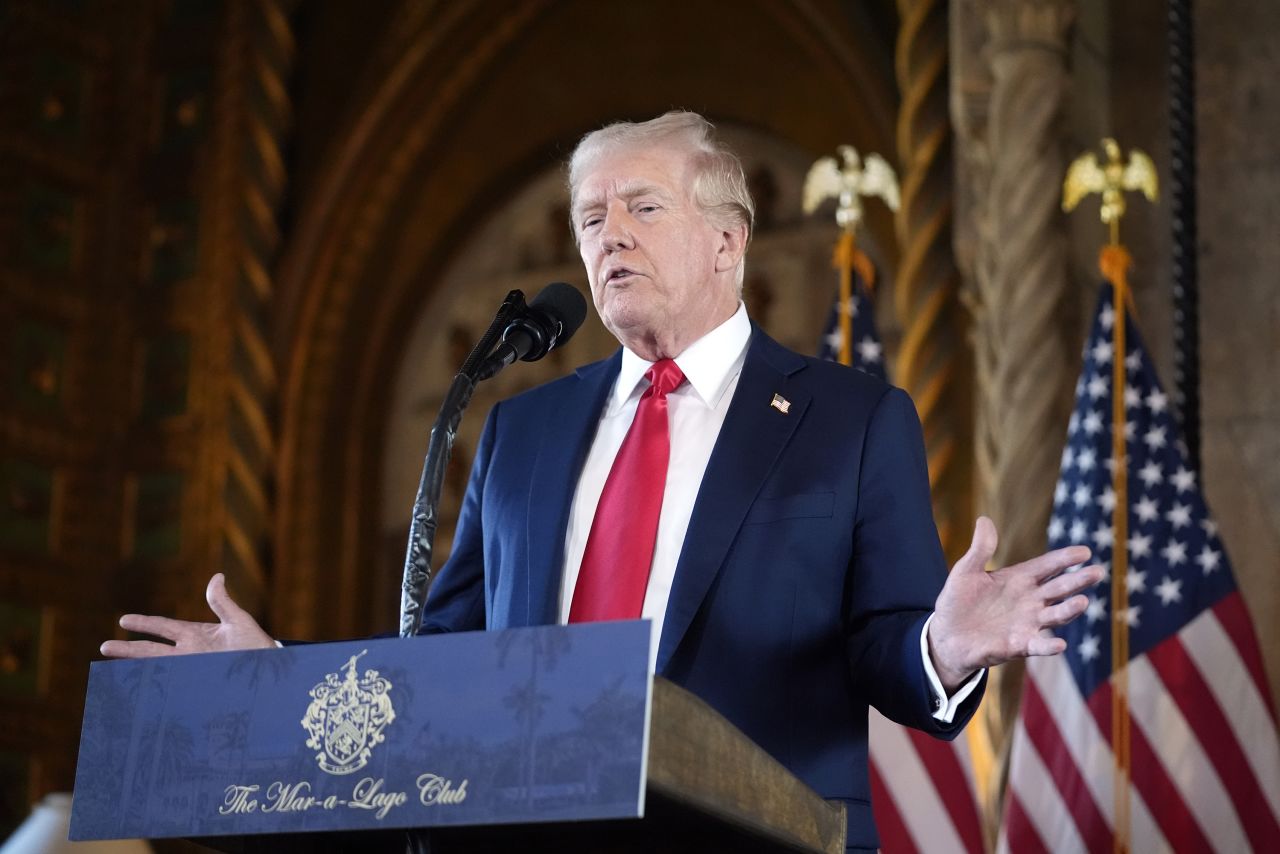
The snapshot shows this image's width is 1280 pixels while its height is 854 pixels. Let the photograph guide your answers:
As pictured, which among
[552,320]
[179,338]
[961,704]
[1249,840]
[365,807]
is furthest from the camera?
[179,338]

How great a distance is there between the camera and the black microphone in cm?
207

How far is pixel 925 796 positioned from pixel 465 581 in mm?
1973

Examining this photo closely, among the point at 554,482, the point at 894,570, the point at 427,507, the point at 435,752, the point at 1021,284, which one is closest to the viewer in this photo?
the point at 435,752

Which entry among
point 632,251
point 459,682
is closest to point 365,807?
point 459,682

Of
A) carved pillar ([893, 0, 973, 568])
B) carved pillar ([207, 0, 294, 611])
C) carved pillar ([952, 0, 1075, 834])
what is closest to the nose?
carved pillar ([952, 0, 1075, 834])

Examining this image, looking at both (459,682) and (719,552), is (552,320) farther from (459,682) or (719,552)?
(459,682)

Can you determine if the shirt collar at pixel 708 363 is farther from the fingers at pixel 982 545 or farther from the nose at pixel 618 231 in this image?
the fingers at pixel 982 545

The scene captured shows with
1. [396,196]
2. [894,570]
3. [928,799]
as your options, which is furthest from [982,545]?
[396,196]

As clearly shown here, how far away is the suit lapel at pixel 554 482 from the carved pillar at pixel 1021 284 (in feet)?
6.89

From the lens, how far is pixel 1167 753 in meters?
3.71

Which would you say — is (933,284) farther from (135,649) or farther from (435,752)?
(435,752)

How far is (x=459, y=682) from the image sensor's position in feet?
5.00

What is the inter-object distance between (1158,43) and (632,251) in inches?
117

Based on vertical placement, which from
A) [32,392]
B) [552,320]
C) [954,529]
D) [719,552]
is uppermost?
[32,392]
